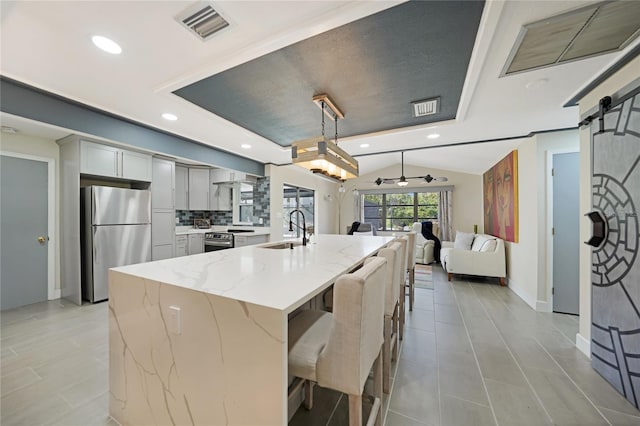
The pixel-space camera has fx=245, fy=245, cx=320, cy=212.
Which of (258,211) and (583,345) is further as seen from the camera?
(258,211)

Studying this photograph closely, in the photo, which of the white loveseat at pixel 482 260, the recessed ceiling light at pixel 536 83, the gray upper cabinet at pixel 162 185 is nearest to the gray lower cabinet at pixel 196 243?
the gray upper cabinet at pixel 162 185

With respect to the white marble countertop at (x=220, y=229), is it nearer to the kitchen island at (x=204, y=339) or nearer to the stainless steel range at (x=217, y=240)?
the stainless steel range at (x=217, y=240)

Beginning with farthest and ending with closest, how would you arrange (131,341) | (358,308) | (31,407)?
(31,407), (131,341), (358,308)

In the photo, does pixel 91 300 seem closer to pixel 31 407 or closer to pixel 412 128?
pixel 31 407

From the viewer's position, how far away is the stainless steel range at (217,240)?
4.90 meters

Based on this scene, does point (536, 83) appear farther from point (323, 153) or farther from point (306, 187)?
point (306, 187)

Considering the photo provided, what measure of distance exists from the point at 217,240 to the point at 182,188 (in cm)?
129

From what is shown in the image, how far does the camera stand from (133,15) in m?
1.38

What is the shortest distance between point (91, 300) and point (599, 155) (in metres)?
5.61

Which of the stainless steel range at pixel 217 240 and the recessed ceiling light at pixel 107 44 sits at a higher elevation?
the recessed ceiling light at pixel 107 44

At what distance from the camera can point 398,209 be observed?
773cm

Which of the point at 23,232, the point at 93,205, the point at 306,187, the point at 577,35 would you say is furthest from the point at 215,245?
the point at 577,35

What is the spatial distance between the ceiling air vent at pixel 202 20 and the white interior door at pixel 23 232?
11.7 feet

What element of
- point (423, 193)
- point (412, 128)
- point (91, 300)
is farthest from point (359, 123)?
point (423, 193)
